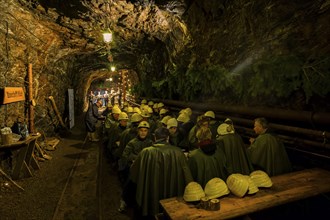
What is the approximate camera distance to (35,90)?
35.2ft

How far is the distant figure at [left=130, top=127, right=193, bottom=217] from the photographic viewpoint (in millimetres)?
4289

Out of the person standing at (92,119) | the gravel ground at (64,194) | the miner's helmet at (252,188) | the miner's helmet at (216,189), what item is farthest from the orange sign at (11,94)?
the miner's helmet at (252,188)

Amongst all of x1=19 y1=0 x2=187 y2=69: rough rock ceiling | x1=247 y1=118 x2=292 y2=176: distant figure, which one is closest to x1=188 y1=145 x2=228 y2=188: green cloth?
x1=247 y1=118 x2=292 y2=176: distant figure

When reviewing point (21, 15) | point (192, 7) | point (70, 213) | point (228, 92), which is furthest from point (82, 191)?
point (192, 7)

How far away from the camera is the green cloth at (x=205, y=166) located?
4230 mm

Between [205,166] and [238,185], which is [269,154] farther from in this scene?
[238,185]

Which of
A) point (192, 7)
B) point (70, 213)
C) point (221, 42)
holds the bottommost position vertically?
point (70, 213)

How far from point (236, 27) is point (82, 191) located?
26.3 feet

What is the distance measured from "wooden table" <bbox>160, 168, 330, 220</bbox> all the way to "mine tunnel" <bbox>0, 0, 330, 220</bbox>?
0.03 m

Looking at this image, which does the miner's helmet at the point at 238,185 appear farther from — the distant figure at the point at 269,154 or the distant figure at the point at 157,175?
the distant figure at the point at 269,154

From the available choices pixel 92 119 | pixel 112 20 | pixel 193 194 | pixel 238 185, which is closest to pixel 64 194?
pixel 193 194

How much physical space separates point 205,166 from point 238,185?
2.77ft

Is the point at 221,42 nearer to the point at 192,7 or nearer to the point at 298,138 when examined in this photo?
the point at 192,7

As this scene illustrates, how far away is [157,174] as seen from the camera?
4273 millimetres
